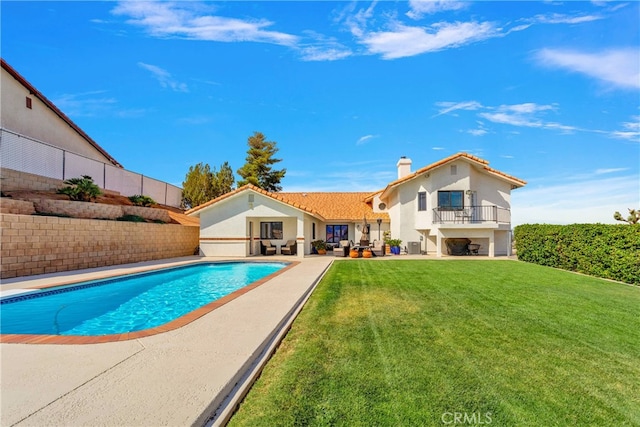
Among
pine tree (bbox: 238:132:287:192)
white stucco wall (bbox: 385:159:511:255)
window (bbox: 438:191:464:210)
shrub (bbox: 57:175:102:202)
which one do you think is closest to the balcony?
window (bbox: 438:191:464:210)

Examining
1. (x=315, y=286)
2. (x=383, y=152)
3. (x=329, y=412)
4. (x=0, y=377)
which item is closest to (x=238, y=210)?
(x=315, y=286)

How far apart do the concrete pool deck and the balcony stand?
19111mm

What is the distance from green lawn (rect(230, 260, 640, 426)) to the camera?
3.12 metres

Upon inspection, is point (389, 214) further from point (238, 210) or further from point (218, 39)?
point (218, 39)

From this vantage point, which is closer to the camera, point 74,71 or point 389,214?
point 74,71

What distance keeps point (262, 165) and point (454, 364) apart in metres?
42.1

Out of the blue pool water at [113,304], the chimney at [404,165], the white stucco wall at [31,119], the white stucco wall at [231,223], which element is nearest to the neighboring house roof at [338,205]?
the white stucco wall at [231,223]

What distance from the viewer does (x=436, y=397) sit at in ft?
11.1

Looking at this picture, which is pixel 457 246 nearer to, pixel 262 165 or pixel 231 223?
pixel 231 223

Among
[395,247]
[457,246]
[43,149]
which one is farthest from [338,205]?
[43,149]

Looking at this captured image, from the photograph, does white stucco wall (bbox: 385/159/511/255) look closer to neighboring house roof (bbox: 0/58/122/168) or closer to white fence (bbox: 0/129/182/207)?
white fence (bbox: 0/129/182/207)

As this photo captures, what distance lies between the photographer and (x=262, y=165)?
1737 inches

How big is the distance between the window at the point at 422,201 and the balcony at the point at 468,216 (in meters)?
0.99

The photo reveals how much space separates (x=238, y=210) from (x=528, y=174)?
2206cm
